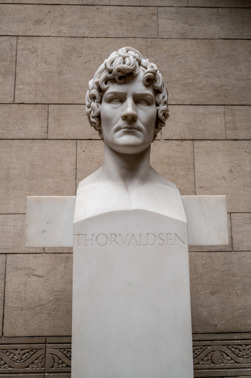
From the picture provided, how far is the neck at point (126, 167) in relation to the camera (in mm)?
2760

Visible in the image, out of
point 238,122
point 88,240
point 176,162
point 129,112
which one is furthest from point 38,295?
point 238,122

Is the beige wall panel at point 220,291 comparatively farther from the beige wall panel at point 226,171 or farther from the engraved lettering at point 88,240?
the engraved lettering at point 88,240

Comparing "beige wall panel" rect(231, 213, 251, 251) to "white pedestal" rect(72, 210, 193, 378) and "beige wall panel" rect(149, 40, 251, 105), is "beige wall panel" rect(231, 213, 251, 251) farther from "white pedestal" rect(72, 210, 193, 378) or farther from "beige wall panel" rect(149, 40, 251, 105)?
"white pedestal" rect(72, 210, 193, 378)

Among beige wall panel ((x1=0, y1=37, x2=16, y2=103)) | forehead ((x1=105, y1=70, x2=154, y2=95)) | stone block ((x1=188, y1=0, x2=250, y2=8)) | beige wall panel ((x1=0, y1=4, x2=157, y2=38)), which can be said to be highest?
stone block ((x1=188, y1=0, x2=250, y2=8))

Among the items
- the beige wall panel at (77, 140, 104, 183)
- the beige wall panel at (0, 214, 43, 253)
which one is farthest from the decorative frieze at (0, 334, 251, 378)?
the beige wall panel at (77, 140, 104, 183)

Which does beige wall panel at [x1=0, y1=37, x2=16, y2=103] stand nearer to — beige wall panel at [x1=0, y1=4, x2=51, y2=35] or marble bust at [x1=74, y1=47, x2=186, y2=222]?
beige wall panel at [x1=0, y1=4, x2=51, y2=35]

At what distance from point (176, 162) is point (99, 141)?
778 mm

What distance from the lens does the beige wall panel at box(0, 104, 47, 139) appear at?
4109 millimetres

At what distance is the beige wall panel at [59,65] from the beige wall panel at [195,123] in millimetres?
788

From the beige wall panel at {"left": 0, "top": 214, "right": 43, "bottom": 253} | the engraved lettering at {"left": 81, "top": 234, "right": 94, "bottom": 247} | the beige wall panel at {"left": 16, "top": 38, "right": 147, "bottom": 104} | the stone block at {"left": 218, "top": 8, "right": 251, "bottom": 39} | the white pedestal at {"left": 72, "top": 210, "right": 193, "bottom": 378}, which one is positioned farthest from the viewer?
the stone block at {"left": 218, "top": 8, "right": 251, "bottom": 39}

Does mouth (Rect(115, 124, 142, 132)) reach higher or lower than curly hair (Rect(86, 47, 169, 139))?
lower

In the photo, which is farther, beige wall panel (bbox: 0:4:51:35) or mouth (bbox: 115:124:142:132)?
beige wall panel (bbox: 0:4:51:35)

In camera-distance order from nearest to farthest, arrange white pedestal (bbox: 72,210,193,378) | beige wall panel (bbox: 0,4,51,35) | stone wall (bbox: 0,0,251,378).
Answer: white pedestal (bbox: 72,210,193,378) < stone wall (bbox: 0,0,251,378) < beige wall panel (bbox: 0,4,51,35)

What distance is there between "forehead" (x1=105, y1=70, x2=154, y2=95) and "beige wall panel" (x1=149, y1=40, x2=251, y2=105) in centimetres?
165
